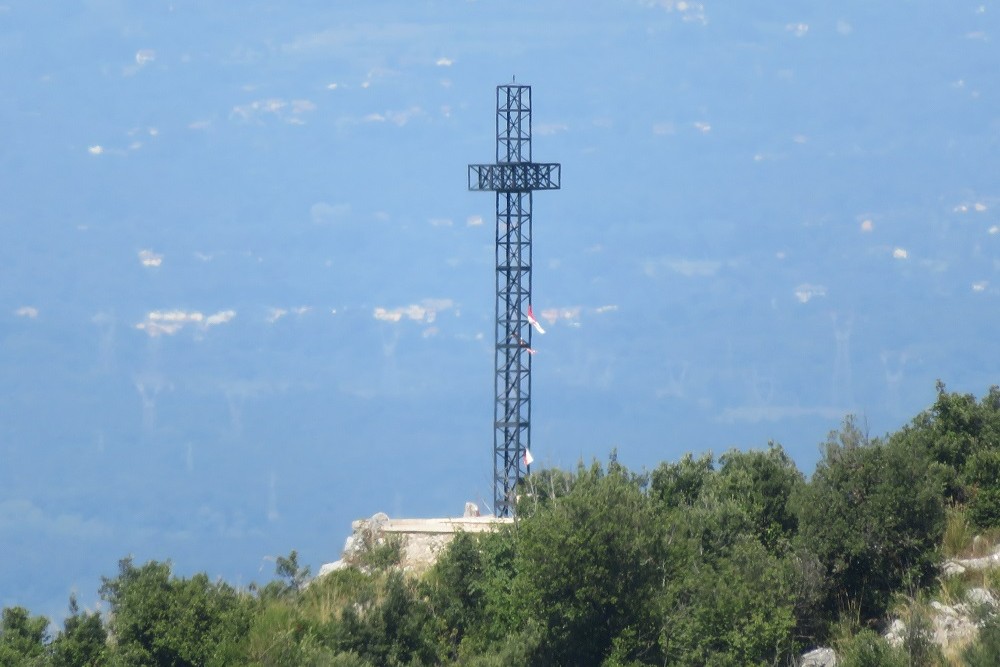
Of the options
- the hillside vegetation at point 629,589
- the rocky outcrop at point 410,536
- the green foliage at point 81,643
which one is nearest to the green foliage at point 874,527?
the hillside vegetation at point 629,589

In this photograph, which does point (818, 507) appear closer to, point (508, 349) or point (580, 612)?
point (580, 612)

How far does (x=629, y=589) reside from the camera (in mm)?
22844

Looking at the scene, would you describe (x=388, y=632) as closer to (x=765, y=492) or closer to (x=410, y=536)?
(x=410, y=536)

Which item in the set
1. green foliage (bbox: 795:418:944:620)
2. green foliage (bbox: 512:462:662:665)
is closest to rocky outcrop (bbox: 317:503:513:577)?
green foliage (bbox: 512:462:662:665)

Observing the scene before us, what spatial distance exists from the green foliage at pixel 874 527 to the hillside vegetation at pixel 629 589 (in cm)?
3

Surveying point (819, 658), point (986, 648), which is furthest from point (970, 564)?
point (986, 648)

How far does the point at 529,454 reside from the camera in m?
37.7

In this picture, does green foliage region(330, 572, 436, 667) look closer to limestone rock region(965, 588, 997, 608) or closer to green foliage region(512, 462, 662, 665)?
green foliage region(512, 462, 662, 665)

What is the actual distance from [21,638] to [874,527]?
49.2 feet

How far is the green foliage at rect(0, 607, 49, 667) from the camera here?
2506 centimetres

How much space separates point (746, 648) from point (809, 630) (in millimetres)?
2233

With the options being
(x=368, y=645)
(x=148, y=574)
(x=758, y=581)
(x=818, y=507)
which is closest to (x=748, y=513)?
(x=818, y=507)

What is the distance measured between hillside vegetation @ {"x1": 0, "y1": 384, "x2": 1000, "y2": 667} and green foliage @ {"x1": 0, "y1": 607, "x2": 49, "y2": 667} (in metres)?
0.07

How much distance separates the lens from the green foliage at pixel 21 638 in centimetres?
2506
